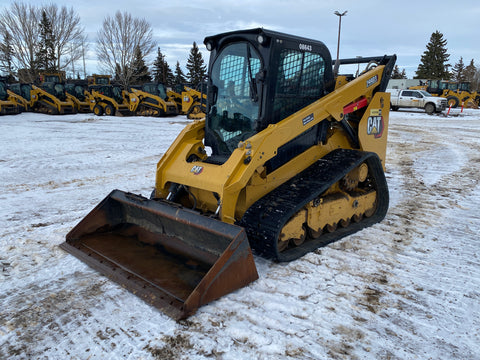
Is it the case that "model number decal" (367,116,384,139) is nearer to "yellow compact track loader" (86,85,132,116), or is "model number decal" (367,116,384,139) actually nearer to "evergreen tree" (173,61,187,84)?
"yellow compact track loader" (86,85,132,116)

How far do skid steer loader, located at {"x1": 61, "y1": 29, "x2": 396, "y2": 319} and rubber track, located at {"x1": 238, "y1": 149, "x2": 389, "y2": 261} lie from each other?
0.01m

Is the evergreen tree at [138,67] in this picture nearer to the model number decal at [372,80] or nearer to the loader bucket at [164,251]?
the model number decal at [372,80]

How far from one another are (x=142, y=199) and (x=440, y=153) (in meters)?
9.44

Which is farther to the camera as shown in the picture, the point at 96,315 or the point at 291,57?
the point at 291,57

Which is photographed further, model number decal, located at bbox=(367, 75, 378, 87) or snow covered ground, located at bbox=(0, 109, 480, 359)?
model number decal, located at bbox=(367, 75, 378, 87)

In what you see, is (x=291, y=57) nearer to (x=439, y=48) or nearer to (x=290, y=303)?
(x=290, y=303)

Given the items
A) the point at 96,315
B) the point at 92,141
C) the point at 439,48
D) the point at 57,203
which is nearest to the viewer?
the point at 96,315

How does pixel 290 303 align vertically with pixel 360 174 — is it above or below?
below

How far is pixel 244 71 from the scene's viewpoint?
4223 mm

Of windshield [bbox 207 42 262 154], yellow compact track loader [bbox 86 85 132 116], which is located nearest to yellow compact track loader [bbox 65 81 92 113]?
yellow compact track loader [bbox 86 85 132 116]

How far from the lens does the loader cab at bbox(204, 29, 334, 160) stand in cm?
397

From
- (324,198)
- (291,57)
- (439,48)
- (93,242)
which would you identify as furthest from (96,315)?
(439,48)

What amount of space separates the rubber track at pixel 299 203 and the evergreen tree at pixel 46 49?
51.2 metres

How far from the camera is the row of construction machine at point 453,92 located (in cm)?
3098
